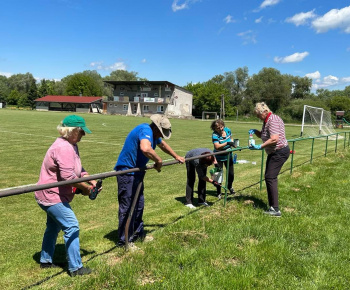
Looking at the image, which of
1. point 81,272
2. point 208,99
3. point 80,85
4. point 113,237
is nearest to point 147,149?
point 81,272

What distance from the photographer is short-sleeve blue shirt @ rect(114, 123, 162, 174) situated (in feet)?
12.5

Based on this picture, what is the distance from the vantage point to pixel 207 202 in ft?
21.6

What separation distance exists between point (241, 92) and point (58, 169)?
316 feet

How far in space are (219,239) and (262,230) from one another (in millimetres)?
792

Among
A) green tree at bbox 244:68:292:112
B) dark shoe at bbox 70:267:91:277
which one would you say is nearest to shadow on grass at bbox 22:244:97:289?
dark shoe at bbox 70:267:91:277

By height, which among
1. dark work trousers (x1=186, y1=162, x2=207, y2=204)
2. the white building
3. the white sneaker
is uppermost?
the white building

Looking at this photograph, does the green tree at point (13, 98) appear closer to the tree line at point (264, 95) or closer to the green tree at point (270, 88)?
the tree line at point (264, 95)

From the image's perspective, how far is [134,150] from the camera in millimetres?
3924

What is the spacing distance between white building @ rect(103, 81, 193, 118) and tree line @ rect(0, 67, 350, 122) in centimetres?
916

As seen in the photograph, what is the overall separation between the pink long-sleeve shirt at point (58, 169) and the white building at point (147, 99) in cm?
6582

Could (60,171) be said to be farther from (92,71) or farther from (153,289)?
(92,71)

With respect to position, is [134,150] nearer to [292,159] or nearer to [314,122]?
[292,159]

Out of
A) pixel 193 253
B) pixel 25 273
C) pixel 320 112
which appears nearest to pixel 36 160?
pixel 25 273

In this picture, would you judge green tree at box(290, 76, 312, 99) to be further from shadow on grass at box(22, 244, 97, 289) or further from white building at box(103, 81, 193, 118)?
shadow on grass at box(22, 244, 97, 289)
